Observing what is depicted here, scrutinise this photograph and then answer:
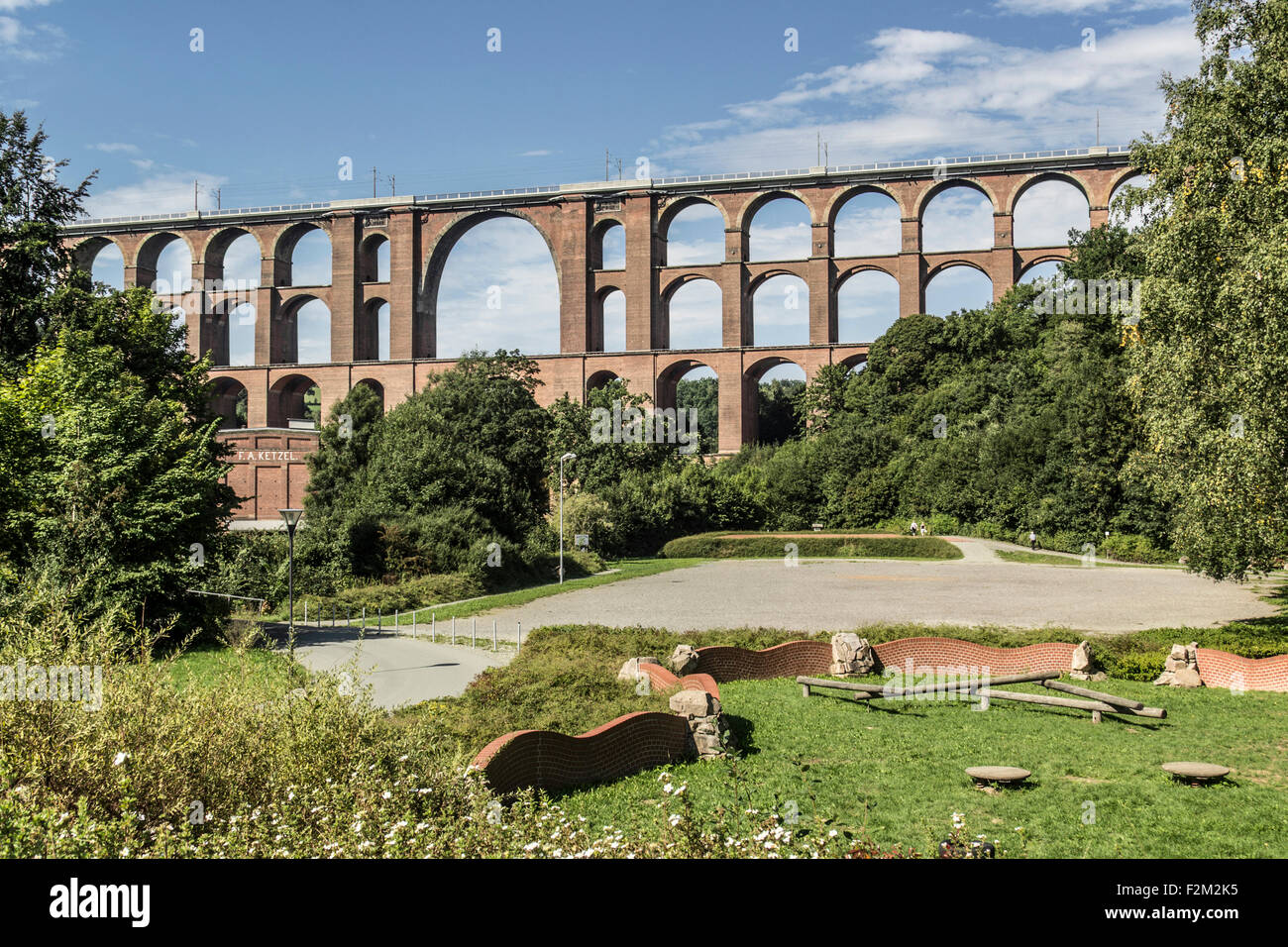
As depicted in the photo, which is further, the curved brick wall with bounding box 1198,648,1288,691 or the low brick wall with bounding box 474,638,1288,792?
the curved brick wall with bounding box 1198,648,1288,691

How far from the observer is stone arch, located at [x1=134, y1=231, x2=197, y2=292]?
6812 cm

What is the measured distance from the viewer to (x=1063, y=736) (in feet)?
34.1

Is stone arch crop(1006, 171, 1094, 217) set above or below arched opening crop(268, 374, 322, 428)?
above

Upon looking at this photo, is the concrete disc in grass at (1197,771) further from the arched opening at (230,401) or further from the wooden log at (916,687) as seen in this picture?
the arched opening at (230,401)

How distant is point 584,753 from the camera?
331 inches

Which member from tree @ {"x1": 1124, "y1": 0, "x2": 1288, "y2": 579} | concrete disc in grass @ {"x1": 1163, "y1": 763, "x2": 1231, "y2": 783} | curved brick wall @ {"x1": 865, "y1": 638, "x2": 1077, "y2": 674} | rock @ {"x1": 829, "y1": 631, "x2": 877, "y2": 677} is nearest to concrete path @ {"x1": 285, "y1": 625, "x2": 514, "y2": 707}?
rock @ {"x1": 829, "y1": 631, "x2": 877, "y2": 677}

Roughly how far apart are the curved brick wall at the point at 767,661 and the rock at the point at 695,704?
3574 mm

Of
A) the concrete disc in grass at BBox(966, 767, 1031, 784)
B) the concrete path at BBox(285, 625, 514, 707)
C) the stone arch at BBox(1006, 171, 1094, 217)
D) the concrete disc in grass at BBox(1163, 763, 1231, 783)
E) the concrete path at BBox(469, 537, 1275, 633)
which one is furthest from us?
the stone arch at BBox(1006, 171, 1094, 217)

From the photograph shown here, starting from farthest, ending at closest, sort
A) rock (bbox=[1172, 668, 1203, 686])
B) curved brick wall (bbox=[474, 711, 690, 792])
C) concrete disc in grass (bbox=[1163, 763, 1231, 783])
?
rock (bbox=[1172, 668, 1203, 686]) → concrete disc in grass (bbox=[1163, 763, 1231, 783]) → curved brick wall (bbox=[474, 711, 690, 792])

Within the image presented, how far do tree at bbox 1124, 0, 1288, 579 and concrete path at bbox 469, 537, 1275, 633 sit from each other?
309 cm

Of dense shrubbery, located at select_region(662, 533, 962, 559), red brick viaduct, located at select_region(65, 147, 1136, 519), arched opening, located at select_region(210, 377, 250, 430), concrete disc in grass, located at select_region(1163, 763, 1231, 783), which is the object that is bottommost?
dense shrubbery, located at select_region(662, 533, 962, 559)

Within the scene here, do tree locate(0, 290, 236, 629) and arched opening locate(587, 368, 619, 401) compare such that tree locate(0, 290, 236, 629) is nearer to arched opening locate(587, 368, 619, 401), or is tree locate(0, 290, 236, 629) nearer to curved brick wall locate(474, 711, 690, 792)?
curved brick wall locate(474, 711, 690, 792)

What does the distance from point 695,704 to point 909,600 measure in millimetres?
14658
